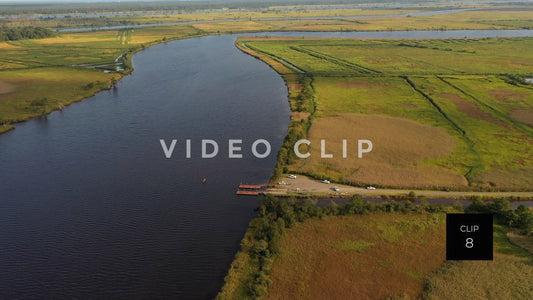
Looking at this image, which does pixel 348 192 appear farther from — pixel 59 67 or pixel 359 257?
pixel 59 67

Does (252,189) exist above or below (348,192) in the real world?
above

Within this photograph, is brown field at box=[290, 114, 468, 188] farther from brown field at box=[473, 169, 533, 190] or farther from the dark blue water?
the dark blue water

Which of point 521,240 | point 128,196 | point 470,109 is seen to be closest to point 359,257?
point 521,240

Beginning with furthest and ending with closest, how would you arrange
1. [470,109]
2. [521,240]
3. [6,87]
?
[6,87]
[470,109]
[521,240]

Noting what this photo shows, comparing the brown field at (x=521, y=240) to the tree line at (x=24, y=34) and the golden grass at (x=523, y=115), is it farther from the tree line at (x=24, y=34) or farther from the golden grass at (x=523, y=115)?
the tree line at (x=24, y=34)

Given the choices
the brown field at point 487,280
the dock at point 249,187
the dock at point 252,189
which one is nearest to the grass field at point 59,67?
the dock at point 249,187

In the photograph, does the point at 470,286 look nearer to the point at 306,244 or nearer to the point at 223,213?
the point at 306,244

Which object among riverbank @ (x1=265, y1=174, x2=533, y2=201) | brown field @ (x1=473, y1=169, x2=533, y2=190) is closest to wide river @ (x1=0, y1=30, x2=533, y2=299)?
riverbank @ (x1=265, y1=174, x2=533, y2=201)
